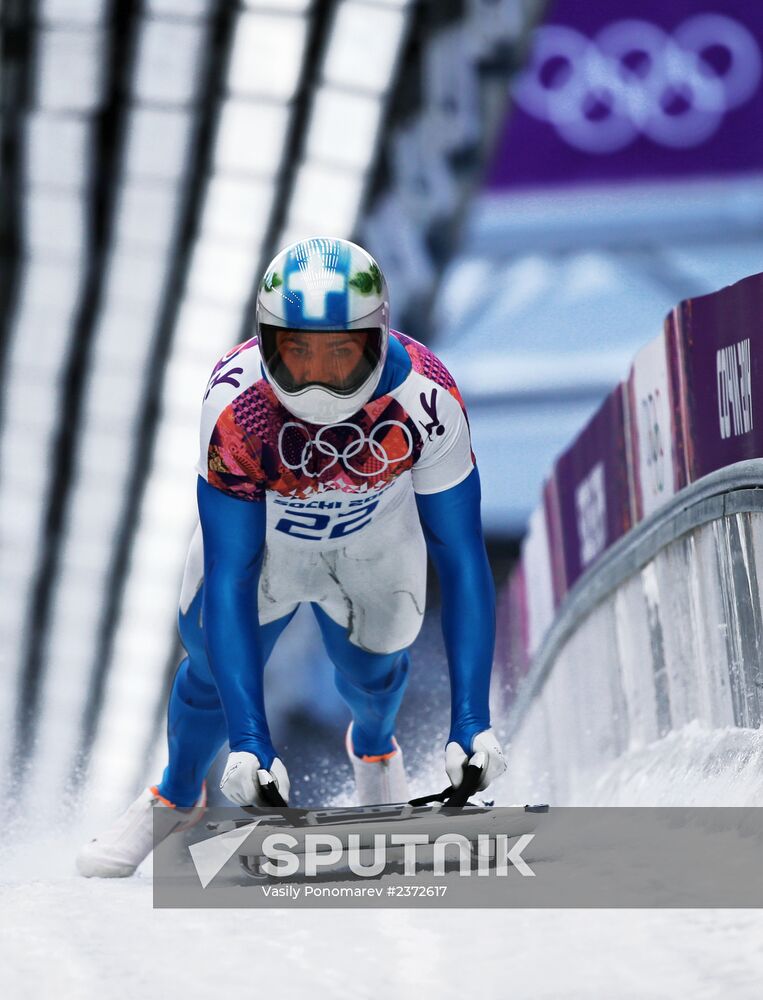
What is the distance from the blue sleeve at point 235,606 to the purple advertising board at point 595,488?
6.56 feet

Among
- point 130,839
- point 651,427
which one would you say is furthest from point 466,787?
point 651,427

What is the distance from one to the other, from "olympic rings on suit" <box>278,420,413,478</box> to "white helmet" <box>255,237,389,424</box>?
0.49ft

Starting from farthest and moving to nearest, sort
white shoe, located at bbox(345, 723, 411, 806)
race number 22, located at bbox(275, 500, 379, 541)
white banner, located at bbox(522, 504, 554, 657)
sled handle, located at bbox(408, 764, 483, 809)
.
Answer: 1. white banner, located at bbox(522, 504, 554, 657)
2. white shoe, located at bbox(345, 723, 411, 806)
3. race number 22, located at bbox(275, 500, 379, 541)
4. sled handle, located at bbox(408, 764, 483, 809)

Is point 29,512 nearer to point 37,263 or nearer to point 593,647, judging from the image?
point 37,263

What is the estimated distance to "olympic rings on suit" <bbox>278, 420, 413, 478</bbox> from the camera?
366cm

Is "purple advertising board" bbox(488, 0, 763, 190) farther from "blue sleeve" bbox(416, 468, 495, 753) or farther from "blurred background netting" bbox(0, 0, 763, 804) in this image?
"blue sleeve" bbox(416, 468, 495, 753)

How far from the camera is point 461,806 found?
3.58 meters

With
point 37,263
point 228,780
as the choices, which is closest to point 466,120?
point 37,263

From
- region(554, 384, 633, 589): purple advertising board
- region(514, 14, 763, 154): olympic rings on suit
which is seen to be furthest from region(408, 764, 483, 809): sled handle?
region(514, 14, 763, 154): olympic rings on suit

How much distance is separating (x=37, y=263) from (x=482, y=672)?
31.8 ft

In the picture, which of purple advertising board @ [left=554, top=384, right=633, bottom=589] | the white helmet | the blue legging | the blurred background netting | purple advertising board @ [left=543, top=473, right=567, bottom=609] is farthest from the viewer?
the blurred background netting

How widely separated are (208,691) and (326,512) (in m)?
0.74

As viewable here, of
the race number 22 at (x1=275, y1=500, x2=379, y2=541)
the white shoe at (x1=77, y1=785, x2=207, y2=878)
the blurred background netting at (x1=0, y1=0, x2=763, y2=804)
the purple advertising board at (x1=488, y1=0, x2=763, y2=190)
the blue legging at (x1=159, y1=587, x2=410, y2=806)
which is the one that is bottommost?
the white shoe at (x1=77, y1=785, x2=207, y2=878)

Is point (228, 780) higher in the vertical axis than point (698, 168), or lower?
lower
